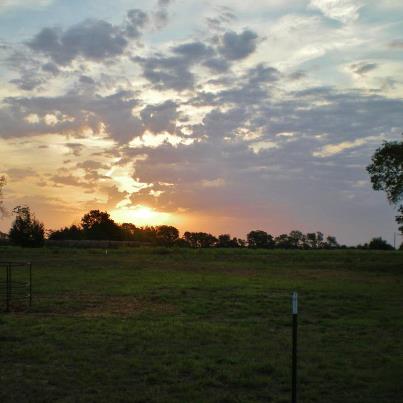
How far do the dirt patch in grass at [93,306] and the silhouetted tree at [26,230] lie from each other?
202ft

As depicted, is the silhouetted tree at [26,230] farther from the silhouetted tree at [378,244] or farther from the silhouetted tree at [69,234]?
the silhouetted tree at [378,244]

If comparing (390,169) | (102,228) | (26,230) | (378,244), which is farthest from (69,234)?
(390,169)

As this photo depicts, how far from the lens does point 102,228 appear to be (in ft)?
393

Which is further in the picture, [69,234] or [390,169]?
[69,234]

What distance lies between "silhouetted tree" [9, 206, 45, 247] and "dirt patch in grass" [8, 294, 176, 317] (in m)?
61.6

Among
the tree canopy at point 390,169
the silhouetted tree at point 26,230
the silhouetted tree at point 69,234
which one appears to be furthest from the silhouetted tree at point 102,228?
the tree canopy at point 390,169

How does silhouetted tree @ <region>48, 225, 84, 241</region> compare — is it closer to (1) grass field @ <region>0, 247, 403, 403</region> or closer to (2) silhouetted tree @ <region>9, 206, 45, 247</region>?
(2) silhouetted tree @ <region>9, 206, 45, 247</region>

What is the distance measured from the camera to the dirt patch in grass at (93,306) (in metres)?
17.7

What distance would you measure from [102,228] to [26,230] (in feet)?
125

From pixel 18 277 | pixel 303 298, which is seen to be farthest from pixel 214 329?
pixel 18 277

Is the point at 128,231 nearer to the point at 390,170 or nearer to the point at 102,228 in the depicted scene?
the point at 102,228

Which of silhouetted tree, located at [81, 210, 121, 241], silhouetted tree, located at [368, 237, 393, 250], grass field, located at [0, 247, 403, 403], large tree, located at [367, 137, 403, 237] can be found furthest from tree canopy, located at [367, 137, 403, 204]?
silhouetted tree, located at [81, 210, 121, 241]

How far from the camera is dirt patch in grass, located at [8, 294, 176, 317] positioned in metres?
17.7

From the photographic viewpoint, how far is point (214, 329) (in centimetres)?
1434
